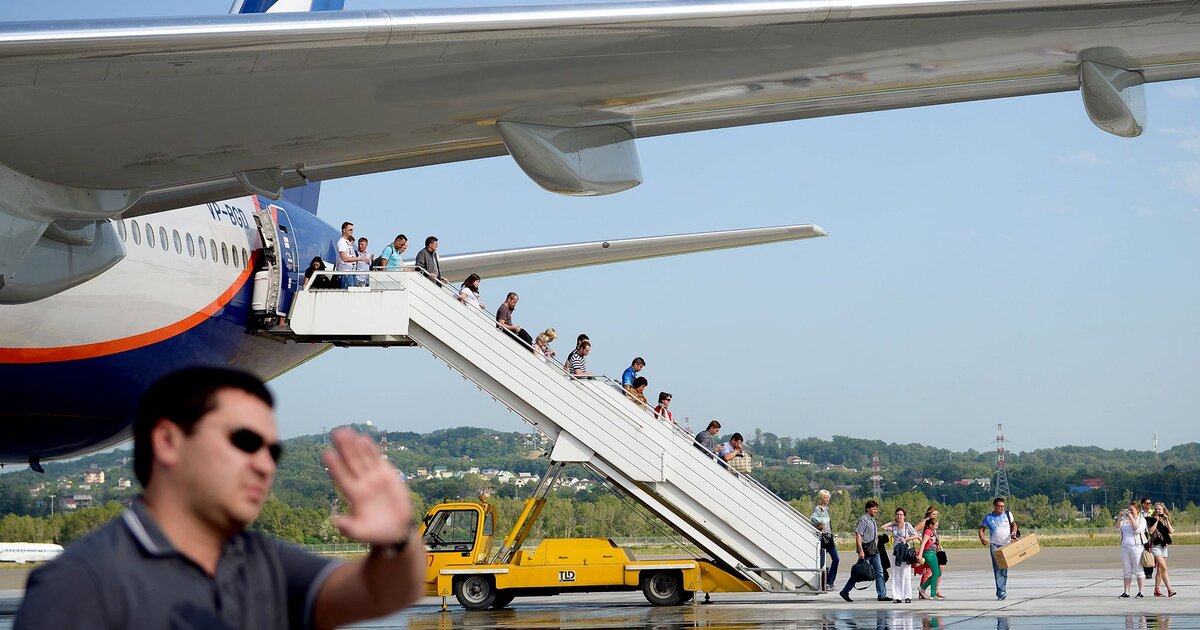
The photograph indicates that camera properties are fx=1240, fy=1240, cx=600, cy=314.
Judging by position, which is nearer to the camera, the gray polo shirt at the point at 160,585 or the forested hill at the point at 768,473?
the gray polo shirt at the point at 160,585

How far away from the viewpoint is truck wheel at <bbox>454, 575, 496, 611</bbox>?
56.9 feet

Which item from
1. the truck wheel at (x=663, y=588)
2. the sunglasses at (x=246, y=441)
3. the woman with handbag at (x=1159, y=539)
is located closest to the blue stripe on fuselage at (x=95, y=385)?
the truck wheel at (x=663, y=588)

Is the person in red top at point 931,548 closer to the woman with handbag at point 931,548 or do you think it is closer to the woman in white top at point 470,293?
the woman with handbag at point 931,548

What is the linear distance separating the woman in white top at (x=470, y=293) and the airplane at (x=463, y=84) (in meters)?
7.80

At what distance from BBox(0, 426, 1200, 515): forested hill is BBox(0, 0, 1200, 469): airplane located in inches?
80.2

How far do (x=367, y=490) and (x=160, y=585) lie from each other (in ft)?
1.29

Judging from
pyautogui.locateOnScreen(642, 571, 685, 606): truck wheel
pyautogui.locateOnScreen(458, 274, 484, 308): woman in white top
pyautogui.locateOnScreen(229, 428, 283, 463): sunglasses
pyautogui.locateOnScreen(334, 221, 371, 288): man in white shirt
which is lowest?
pyautogui.locateOnScreen(642, 571, 685, 606): truck wheel

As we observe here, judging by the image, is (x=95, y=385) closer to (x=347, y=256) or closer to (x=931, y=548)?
(x=347, y=256)

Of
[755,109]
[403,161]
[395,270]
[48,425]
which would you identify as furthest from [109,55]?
[395,270]

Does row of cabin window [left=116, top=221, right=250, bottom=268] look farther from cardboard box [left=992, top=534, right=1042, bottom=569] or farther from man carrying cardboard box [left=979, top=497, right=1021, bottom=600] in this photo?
cardboard box [left=992, top=534, right=1042, bottom=569]

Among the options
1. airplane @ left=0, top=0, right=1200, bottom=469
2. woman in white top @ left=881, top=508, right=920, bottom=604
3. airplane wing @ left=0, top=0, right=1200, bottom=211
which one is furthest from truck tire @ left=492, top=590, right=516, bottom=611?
airplane wing @ left=0, top=0, right=1200, bottom=211

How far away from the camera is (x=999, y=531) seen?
1697cm

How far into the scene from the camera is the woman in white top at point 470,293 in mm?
17578

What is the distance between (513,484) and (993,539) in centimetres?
1409
